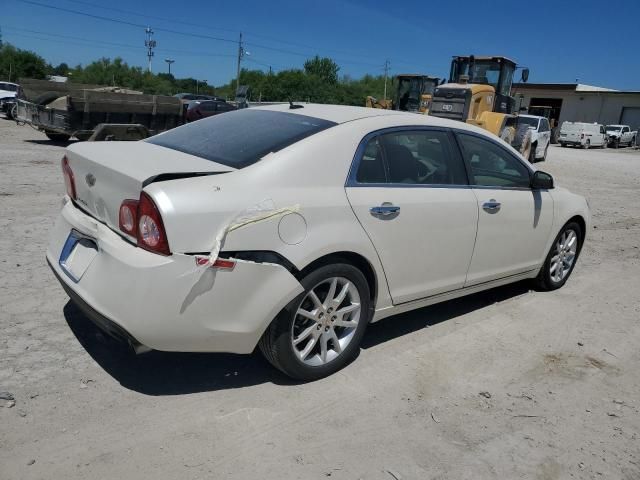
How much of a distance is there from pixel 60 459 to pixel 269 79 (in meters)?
84.5

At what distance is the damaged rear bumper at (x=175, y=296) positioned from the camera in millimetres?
2701

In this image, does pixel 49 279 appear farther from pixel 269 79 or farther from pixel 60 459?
pixel 269 79

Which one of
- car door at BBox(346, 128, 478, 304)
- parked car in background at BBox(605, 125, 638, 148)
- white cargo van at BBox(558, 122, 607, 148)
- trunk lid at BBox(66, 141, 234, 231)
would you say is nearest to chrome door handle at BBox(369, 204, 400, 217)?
car door at BBox(346, 128, 478, 304)

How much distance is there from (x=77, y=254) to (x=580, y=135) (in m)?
38.9

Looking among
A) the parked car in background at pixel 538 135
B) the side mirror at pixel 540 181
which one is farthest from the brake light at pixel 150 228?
the parked car in background at pixel 538 135

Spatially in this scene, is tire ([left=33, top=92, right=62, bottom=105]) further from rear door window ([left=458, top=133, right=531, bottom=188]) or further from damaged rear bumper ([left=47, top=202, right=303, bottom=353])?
→ rear door window ([left=458, top=133, right=531, bottom=188])

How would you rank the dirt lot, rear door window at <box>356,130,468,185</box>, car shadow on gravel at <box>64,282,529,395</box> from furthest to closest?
rear door window at <box>356,130,468,185</box> → car shadow on gravel at <box>64,282,529,395</box> → the dirt lot

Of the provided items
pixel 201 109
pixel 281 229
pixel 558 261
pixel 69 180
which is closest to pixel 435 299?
pixel 281 229

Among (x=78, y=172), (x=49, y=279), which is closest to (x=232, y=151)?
(x=78, y=172)

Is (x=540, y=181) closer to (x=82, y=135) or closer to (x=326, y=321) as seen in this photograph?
(x=326, y=321)

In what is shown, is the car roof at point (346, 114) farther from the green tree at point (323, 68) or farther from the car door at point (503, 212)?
the green tree at point (323, 68)

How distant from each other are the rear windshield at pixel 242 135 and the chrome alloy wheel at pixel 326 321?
87cm

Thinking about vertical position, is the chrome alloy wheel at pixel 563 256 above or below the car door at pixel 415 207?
below

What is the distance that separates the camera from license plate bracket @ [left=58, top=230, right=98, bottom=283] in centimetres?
304
